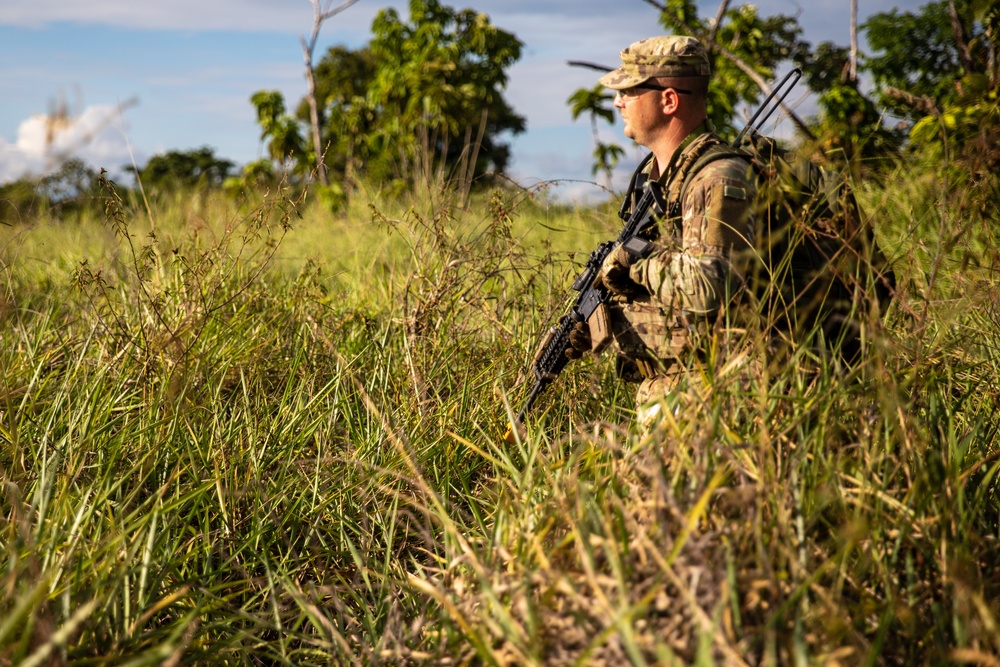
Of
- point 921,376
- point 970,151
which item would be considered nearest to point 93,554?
point 921,376

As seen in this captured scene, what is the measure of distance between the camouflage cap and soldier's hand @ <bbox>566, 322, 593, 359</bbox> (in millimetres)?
782

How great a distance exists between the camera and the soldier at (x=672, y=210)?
2.35 meters

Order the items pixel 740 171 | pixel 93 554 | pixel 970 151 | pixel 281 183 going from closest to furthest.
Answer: pixel 93 554
pixel 970 151
pixel 740 171
pixel 281 183

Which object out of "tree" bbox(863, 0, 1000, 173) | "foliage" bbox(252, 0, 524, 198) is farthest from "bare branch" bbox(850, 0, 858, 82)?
"foliage" bbox(252, 0, 524, 198)

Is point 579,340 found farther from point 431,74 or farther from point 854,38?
point 431,74

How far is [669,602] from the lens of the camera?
133cm

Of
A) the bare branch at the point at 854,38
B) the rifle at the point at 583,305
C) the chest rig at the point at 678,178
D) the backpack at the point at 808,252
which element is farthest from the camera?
the bare branch at the point at 854,38

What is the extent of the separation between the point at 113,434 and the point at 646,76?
6.36 feet

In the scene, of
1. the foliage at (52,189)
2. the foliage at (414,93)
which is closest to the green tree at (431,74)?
the foliage at (414,93)

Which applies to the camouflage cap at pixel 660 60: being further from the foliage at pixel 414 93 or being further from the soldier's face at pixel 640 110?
the foliage at pixel 414 93

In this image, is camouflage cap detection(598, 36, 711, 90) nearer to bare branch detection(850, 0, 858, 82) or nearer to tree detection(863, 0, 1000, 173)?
tree detection(863, 0, 1000, 173)

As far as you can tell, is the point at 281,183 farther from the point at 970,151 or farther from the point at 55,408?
the point at 970,151

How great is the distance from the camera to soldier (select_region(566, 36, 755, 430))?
235 cm

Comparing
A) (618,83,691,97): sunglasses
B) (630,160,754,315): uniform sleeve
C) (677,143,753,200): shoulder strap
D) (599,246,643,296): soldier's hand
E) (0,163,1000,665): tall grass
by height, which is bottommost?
(0,163,1000,665): tall grass
